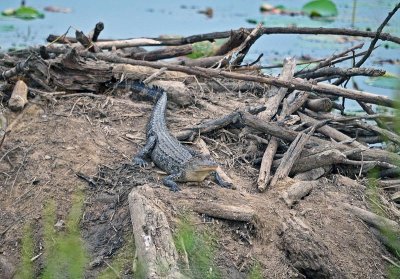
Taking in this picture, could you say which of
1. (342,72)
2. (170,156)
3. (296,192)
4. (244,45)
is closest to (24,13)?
(244,45)

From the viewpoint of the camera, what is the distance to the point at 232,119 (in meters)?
7.23

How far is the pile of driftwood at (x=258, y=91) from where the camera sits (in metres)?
7.01

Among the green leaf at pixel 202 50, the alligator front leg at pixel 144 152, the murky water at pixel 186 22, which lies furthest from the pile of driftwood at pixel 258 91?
the murky water at pixel 186 22

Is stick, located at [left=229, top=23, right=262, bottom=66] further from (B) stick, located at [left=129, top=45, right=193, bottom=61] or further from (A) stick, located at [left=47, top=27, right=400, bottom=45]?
(B) stick, located at [left=129, top=45, right=193, bottom=61]

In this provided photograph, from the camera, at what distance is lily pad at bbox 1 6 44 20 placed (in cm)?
1441

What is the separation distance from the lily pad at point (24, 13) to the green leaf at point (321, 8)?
4393mm

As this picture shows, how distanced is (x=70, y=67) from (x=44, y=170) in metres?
1.25

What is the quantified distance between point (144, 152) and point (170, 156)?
0.70 feet

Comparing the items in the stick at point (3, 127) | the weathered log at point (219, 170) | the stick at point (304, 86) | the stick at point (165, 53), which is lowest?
the weathered log at point (219, 170)

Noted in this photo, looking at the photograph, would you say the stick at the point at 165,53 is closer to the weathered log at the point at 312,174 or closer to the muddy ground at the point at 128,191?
the muddy ground at the point at 128,191

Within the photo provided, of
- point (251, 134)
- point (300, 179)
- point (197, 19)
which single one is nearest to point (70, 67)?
point (251, 134)

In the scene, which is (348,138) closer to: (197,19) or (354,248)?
(354,248)

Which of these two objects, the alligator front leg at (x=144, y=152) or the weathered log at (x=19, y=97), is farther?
the weathered log at (x=19, y=97)

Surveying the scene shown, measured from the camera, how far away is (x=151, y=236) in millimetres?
5605
